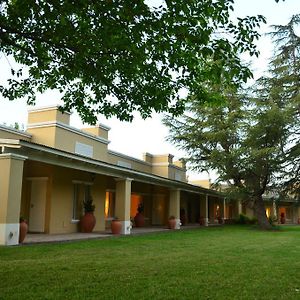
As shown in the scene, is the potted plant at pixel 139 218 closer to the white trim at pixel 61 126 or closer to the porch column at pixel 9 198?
the white trim at pixel 61 126

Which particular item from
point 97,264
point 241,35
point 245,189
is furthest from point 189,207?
point 241,35

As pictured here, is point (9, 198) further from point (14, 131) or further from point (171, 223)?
point (171, 223)

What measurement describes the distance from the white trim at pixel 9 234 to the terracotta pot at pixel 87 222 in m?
6.27

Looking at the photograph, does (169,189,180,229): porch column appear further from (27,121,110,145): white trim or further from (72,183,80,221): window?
(72,183,80,221): window

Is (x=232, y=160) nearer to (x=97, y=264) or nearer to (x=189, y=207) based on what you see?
(x=189, y=207)

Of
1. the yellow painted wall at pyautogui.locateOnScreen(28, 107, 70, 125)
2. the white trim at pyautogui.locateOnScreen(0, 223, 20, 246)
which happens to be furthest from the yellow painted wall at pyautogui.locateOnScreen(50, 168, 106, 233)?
the white trim at pyautogui.locateOnScreen(0, 223, 20, 246)

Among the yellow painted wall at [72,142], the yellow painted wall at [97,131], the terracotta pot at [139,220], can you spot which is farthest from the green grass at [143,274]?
the terracotta pot at [139,220]

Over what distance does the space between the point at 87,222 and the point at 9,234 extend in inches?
257

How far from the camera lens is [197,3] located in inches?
238

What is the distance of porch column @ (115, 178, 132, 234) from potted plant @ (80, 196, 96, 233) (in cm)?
107

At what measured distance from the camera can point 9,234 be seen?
1158 centimetres

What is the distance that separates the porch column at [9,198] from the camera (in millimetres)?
11508

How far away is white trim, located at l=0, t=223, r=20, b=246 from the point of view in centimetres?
1146

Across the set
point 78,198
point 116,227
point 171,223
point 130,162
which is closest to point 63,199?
point 78,198
